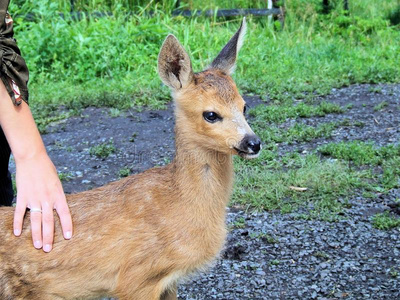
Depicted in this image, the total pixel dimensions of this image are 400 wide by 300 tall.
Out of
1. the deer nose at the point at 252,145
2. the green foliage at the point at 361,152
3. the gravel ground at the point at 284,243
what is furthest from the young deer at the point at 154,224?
the green foliage at the point at 361,152

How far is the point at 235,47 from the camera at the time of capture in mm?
4062

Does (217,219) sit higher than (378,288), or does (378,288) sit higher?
(217,219)

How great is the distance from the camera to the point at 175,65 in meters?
3.87

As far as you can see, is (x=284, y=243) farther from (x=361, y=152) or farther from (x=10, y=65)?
(x=10, y=65)

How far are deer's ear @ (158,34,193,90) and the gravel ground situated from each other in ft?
4.61

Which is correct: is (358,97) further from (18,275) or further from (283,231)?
(18,275)

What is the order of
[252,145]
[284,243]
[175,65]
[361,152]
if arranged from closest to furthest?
[252,145], [175,65], [284,243], [361,152]

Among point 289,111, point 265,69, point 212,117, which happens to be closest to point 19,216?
point 212,117

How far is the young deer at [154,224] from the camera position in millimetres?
3451

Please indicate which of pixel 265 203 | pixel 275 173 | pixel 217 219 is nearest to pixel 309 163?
pixel 275 173

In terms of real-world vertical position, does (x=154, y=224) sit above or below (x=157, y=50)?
above

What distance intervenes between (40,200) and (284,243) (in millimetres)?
2064

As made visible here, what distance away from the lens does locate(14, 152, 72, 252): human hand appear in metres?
3.36

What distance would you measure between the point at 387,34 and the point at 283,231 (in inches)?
230
